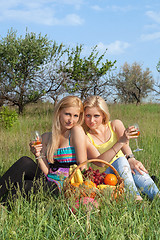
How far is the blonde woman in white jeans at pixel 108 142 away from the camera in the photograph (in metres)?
3.51

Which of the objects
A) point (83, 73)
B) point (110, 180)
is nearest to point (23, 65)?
point (83, 73)

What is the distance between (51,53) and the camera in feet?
48.0

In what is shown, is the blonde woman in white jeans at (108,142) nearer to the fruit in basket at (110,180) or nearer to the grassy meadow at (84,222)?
the fruit in basket at (110,180)

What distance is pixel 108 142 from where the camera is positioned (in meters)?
3.81

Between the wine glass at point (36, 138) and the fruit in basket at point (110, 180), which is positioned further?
the wine glass at point (36, 138)

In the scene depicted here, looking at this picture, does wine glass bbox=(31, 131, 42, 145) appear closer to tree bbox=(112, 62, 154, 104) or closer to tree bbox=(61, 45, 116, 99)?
tree bbox=(61, 45, 116, 99)

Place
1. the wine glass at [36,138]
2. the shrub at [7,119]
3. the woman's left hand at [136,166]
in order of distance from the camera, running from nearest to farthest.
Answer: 1. the wine glass at [36,138]
2. the woman's left hand at [136,166]
3. the shrub at [7,119]

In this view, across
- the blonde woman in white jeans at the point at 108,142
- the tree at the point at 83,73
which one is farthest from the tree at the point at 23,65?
the blonde woman in white jeans at the point at 108,142

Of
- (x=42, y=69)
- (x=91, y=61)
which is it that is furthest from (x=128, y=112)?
(x=42, y=69)

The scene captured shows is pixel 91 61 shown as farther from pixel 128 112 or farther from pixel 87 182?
pixel 87 182

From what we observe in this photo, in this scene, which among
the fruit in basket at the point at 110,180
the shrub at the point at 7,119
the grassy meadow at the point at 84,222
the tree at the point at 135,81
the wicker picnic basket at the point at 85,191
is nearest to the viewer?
the grassy meadow at the point at 84,222

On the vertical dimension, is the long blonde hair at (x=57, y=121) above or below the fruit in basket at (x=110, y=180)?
above

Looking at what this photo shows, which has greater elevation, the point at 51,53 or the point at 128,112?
the point at 51,53

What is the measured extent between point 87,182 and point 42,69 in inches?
489
